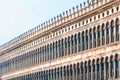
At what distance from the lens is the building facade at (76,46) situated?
5375cm

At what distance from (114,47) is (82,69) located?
10.3m

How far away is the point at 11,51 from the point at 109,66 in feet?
158

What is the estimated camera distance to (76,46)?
6438 centimetres

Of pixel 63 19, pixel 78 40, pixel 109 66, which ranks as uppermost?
pixel 63 19

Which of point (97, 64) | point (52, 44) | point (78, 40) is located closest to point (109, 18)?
point (97, 64)

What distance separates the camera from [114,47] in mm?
52562

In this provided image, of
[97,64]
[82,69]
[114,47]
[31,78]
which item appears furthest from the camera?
[31,78]

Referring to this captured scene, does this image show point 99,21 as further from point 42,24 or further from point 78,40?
point 42,24

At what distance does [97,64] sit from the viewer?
187ft

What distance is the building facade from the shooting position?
176ft

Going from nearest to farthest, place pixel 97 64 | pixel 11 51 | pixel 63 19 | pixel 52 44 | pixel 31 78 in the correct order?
1. pixel 97 64
2. pixel 63 19
3. pixel 52 44
4. pixel 31 78
5. pixel 11 51

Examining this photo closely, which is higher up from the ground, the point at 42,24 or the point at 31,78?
the point at 42,24

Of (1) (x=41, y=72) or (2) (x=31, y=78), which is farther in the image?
(2) (x=31, y=78)

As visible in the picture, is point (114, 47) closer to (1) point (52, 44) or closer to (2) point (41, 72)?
(1) point (52, 44)
